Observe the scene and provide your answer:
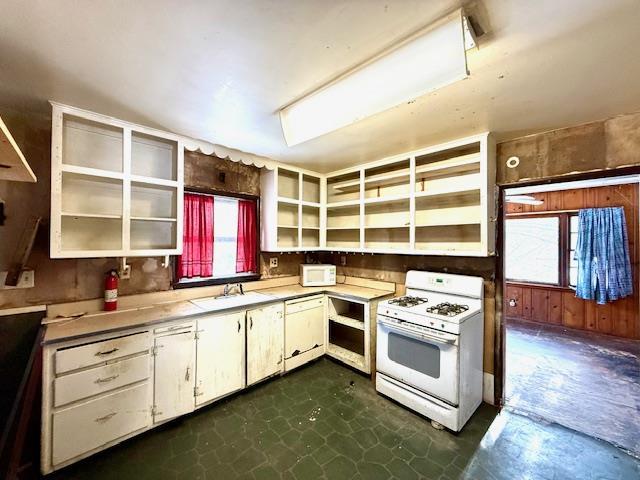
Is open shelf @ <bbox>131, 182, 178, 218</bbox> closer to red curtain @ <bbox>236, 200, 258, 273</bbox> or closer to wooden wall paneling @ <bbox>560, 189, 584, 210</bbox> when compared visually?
red curtain @ <bbox>236, 200, 258, 273</bbox>

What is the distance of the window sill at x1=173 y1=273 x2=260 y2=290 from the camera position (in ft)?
8.55

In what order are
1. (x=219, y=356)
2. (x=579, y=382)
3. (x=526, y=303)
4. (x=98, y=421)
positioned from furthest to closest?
1. (x=526, y=303)
2. (x=579, y=382)
3. (x=219, y=356)
4. (x=98, y=421)

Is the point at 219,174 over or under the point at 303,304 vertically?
over

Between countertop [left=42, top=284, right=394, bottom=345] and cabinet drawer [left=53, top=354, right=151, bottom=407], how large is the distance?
0.79ft

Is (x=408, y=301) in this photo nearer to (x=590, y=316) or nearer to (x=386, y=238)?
(x=386, y=238)

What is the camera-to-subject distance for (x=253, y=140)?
2432mm

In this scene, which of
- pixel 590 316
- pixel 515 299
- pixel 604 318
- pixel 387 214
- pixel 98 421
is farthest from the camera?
pixel 515 299

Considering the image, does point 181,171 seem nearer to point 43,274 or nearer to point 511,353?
point 43,274

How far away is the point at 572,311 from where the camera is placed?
4.50 metres

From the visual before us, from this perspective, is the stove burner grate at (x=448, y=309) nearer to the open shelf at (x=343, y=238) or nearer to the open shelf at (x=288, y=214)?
the open shelf at (x=343, y=238)

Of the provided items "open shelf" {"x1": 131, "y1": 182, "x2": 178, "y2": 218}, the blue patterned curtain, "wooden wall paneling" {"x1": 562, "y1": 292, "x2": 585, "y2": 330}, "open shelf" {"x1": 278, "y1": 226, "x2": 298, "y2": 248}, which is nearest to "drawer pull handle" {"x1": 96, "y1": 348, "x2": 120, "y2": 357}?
"open shelf" {"x1": 131, "y1": 182, "x2": 178, "y2": 218}

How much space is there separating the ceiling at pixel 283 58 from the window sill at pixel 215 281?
4.82 feet

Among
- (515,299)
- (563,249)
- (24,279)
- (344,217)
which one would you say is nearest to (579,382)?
(515,299)

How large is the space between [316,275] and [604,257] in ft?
14.9
